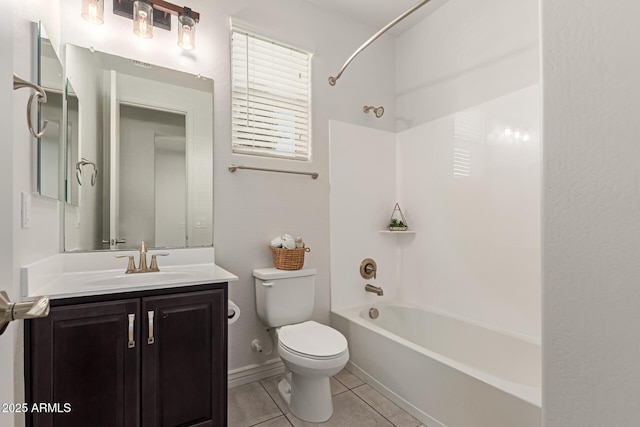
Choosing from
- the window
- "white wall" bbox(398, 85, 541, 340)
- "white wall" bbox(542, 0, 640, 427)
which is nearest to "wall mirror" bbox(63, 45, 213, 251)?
the window

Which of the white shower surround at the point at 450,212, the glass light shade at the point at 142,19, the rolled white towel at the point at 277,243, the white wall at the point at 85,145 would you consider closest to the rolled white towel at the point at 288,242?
the rolled white towel at the point at 277,243

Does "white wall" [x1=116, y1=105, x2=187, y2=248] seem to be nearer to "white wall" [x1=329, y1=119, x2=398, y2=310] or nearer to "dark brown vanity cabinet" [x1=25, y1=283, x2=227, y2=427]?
"dark brown vanity cabinet" [x1=25, y1=283, x2=227, y2=427]

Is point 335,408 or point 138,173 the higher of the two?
point 138,173

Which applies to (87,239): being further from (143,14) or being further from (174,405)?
(143,14)

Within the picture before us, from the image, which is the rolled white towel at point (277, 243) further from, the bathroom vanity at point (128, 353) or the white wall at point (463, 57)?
the white wall at point (463, 57)

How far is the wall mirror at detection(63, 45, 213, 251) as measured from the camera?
5.72 feet

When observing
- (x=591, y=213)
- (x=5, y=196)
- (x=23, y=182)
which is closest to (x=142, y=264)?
(x=23, y=182)

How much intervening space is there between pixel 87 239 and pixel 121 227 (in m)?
0.17

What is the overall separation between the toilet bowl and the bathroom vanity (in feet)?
1.29

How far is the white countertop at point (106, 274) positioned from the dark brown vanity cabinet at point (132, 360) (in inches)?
1.7

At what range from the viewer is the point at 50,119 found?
143cm

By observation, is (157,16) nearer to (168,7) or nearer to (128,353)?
(168,7)

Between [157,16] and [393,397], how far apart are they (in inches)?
112

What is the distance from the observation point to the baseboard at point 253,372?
216cm
